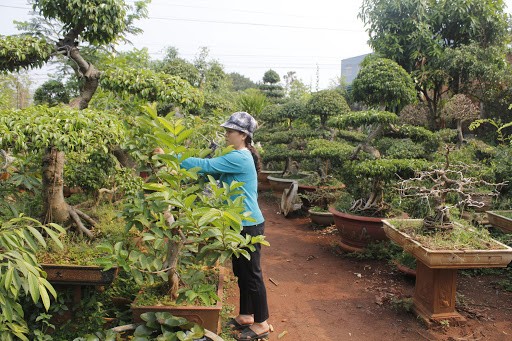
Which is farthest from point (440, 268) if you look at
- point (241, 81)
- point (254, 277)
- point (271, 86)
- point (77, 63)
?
point (241, 81)

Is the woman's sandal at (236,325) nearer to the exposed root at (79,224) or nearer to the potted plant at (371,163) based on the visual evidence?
the exposed root at (79,224)

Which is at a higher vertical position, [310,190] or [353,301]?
[310,190]

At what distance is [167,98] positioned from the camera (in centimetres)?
277

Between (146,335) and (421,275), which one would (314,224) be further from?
(146,335)

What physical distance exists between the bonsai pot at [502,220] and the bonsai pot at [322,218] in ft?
7.30

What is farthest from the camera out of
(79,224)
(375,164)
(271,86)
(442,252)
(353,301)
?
Answer: (271,86)

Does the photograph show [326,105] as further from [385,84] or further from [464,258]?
[464,258]

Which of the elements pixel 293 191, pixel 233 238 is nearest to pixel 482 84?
pixel 293 191

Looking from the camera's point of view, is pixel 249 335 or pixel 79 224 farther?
pixel 79 224

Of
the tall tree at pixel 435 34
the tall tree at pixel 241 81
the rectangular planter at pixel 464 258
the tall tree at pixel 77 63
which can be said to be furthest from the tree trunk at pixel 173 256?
the tall tree at pixel 241 81

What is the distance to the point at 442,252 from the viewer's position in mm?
2627

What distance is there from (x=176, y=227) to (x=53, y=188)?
112 cm

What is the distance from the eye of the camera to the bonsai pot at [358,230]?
4277mm

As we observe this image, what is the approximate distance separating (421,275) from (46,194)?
274 centimetres
